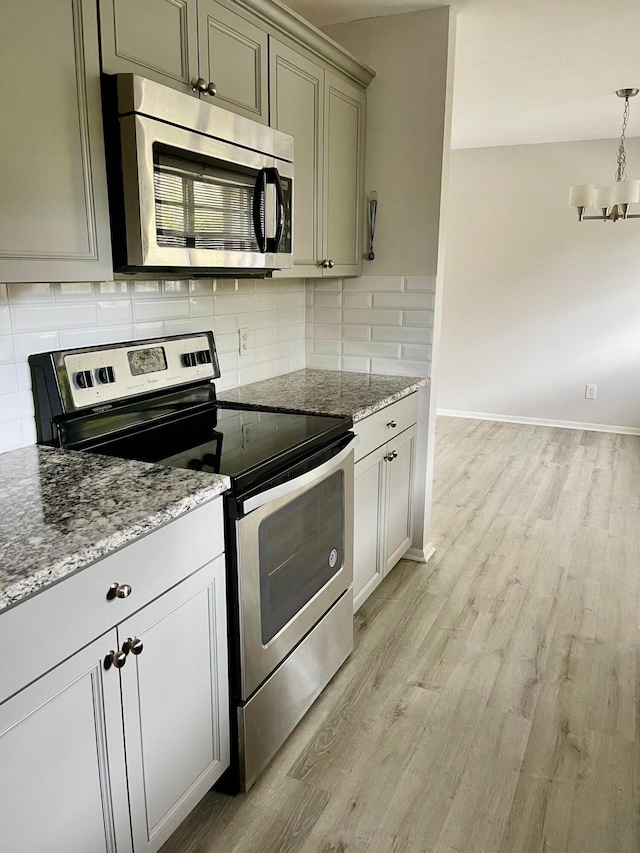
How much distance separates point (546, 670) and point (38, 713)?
1.83 metres

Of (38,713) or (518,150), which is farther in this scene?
(518,150)

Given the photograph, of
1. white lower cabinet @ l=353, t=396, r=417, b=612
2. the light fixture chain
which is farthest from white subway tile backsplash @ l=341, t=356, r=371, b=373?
the light fixture chain

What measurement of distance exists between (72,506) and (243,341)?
1482 millimetres

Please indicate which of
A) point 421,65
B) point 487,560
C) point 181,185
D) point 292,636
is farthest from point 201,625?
point 421,65

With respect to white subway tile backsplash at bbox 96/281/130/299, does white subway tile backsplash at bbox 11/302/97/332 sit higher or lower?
lower

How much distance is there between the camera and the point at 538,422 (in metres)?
5.99

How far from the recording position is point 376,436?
2.50 metres

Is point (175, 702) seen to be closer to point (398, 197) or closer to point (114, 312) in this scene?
point (114, 312)

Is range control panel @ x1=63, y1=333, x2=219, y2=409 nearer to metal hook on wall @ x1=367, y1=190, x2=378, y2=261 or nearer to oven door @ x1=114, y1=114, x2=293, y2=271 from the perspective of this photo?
oven door @ x1=114, y1=114, x2=293, y2=271

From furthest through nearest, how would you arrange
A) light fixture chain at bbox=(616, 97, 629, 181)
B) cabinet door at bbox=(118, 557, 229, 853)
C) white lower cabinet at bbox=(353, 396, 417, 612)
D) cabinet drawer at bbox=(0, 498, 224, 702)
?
light fixture chain at bbox=(616, 97, 629, 181), white lower cabinet at bbox=(353, 396, 417, 612), cabinet door at bbox=(118, 557, 229, 853), cabinet drawer at bbox=(0, 498, 224, 702)

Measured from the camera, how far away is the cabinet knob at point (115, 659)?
123 cm

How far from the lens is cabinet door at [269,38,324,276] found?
2.22 metres

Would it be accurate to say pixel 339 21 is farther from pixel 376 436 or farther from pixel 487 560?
pixel 487 560

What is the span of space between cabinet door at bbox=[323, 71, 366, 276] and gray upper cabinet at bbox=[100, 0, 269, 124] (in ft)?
1.75
